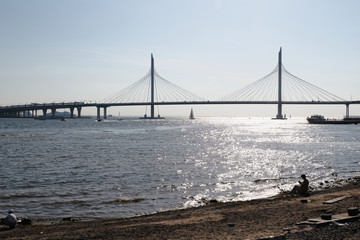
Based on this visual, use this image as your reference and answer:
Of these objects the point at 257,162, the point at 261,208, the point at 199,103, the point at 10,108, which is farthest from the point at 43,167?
the point at 10,108

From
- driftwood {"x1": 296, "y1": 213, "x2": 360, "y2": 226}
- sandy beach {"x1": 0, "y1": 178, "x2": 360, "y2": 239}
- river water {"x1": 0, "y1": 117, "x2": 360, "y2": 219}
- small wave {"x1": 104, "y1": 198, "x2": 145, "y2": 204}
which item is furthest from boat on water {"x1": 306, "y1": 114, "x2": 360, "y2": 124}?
driftwood {"x1": 296, "y1": 213, "x2": 360, "y2": 226}

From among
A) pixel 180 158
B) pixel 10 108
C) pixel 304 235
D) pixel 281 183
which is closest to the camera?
pixel 304 235

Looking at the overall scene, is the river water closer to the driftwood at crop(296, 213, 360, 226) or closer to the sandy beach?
the sandy beach

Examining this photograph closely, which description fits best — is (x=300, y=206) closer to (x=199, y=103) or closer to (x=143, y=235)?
(x=143, y=235)

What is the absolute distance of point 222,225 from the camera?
10797 mm

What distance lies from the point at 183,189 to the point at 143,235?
27.4 ft

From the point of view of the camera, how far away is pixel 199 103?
450 ft

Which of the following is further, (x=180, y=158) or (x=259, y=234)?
(x=180, y=158)

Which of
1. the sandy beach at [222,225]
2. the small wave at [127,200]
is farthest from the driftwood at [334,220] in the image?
the small wave at [127,200]

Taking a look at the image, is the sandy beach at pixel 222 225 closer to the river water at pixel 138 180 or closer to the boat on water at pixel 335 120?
the river water at pixel 138 180

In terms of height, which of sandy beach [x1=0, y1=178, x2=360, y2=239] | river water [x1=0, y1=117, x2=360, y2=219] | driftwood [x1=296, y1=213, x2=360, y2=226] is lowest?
river water [x1=0, y1=117, x2=360, y2=219]

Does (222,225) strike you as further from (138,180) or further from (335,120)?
(335,120)

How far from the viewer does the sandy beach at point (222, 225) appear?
30.3 ft

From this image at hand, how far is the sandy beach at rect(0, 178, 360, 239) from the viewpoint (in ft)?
30.3
